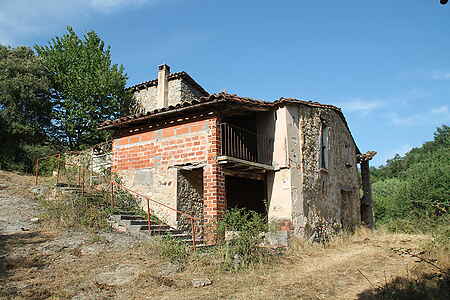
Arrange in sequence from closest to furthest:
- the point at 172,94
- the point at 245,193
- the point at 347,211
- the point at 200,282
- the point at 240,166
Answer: the point at 200,282 → the point at 240,166 → the point at 245,193 → the point at 347,211 → the point at 172,94

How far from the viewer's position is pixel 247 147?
39.3ft

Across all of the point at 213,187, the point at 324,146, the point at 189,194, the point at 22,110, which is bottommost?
the point at 189,194

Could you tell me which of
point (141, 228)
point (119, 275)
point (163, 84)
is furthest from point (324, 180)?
point (163, 84)

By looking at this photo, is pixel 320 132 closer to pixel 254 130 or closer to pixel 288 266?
pixel 254 130

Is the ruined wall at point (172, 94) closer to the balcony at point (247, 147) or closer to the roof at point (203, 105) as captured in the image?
the roof at point (203, 105)

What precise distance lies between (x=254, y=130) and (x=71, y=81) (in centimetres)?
1379

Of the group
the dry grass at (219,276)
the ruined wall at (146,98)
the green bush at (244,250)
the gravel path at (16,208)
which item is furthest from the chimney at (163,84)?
the green bush at (244,250)

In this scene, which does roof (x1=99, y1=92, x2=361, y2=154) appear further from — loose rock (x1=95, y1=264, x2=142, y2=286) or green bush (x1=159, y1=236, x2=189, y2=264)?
loose rock (x1=95, y1=264, x2=142, y2=286)

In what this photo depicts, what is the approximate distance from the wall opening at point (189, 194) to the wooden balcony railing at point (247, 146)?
45.6 inches

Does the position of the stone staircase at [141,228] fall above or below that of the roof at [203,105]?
below

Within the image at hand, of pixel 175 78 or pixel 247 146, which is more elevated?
pixel 175 78

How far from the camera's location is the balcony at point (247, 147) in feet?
36.4

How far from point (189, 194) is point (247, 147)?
258 cm

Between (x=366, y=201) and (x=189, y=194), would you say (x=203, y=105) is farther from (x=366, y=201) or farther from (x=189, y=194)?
(x=366, y=201)
